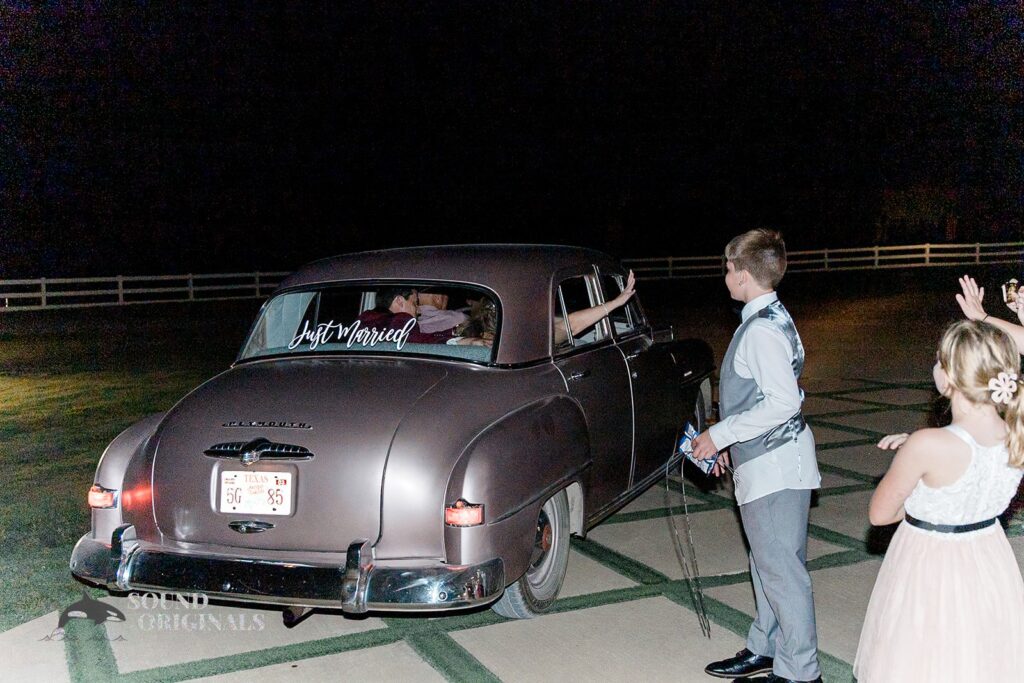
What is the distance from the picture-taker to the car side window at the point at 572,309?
5551mm

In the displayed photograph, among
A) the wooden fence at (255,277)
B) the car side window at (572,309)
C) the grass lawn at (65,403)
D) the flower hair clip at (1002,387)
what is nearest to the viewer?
the flower hair clip at (1002,387)

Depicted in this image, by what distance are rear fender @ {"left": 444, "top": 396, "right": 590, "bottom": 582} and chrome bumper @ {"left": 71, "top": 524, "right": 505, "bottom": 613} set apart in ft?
0.33

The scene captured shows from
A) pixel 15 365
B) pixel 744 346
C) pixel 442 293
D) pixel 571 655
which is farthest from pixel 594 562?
pixel 15 365

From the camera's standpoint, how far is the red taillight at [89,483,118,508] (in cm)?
461

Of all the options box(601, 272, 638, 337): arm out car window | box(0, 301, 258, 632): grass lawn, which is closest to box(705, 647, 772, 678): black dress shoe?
box(601, 272, 638, 337): arm out car window

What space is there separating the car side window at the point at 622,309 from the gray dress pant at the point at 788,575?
256 cm

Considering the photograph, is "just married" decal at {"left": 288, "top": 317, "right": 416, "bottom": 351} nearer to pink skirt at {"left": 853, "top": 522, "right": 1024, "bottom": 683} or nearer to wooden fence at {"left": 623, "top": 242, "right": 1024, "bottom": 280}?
pink skirt at {"left": 853, "top": 522, "right": 1024, "bottom": 683}

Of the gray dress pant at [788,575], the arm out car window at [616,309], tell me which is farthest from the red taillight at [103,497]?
the arm out car window at [616,309]

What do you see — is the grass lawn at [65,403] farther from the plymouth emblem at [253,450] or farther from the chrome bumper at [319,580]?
the plymouth emblem at [253,450]

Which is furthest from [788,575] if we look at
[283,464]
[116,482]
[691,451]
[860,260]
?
[860,260]

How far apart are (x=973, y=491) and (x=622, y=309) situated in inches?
157

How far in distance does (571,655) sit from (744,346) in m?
A: 1.62

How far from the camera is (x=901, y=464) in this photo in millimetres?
3006

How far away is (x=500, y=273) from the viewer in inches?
209
